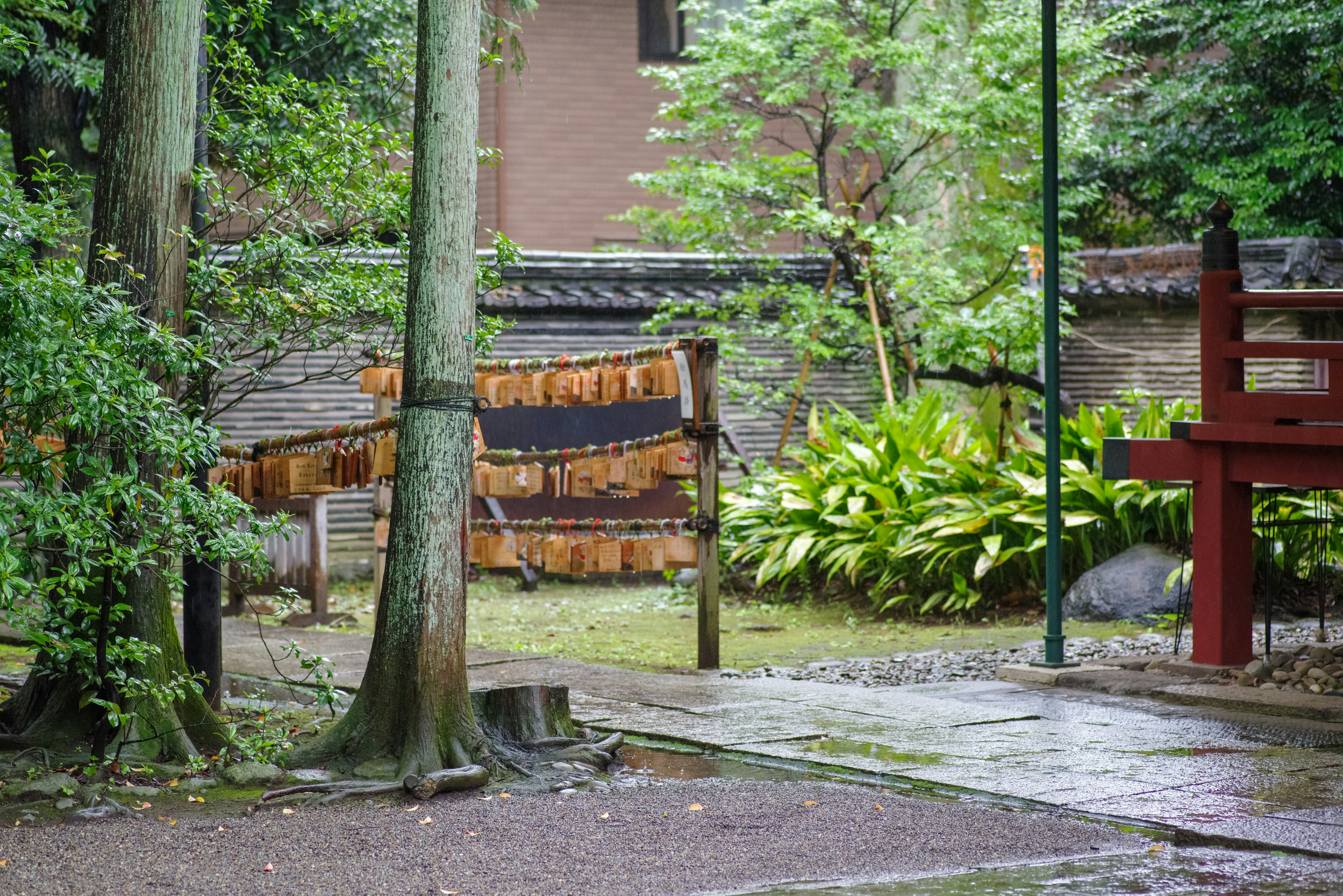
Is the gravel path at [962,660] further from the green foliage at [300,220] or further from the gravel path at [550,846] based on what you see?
the gravel path at [550,846]

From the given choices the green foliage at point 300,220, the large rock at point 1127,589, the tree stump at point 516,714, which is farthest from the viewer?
the large rock at point 1127,589

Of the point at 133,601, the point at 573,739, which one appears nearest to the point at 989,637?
the point at 573,739

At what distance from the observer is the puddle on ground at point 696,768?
19.4 feet

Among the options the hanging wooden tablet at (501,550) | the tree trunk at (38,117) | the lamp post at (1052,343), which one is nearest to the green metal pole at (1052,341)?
the lamp post at (1052,343)

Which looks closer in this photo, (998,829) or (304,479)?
(998,829)

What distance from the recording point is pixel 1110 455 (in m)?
8.84

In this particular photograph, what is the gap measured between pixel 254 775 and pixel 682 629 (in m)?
6.26

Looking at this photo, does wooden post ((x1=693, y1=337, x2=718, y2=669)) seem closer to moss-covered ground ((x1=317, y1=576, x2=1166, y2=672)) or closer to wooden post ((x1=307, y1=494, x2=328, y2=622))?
moss-covered ground ((x1=317, y1=576, x2=1166, y2=672))

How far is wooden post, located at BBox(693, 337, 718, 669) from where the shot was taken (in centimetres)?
869

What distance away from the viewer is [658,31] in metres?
20.5

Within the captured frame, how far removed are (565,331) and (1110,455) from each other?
26.6 ft

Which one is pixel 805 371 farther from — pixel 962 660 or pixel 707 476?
pixel 707 476

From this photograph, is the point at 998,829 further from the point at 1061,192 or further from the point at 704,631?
the point at 1061,192

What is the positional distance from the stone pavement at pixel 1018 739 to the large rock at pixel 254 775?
5.48ft
